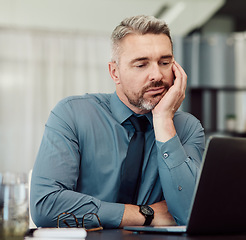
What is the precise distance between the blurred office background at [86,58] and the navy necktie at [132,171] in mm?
3561

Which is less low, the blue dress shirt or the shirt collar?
the shirt collar

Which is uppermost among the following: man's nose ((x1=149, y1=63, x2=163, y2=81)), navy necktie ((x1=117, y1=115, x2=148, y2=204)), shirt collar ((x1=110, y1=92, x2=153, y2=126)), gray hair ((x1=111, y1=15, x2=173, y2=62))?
gray hair ((x1=111, y1=15, x2=173, y2=62))

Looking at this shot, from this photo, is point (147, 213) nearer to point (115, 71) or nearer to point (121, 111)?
point (121, 111)

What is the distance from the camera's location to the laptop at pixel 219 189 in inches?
35.5

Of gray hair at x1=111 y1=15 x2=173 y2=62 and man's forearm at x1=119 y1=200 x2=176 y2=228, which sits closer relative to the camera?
man's forearm at x1=119 y1=200 x2=176 y2=228

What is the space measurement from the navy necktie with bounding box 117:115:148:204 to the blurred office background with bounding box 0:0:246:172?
356 centimetres

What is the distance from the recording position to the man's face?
4.90 ft

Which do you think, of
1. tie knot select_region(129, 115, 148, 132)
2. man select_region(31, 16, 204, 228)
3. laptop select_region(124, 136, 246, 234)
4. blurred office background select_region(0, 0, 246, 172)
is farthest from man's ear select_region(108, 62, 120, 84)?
blurred office background select_region(0, 0, 246, 172)

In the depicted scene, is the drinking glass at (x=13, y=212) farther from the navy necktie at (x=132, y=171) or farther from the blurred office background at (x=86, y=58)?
the blurred office background at (x=86, y=58)

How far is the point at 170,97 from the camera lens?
1.53 meters

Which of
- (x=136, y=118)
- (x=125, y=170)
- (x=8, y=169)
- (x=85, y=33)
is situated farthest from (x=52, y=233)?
(x=85, y=33)

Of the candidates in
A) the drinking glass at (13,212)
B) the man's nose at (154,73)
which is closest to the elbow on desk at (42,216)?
the drinking glass at (13,212)

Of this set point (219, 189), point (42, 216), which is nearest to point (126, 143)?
point (42, 216)

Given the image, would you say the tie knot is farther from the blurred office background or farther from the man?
the blurred office background
